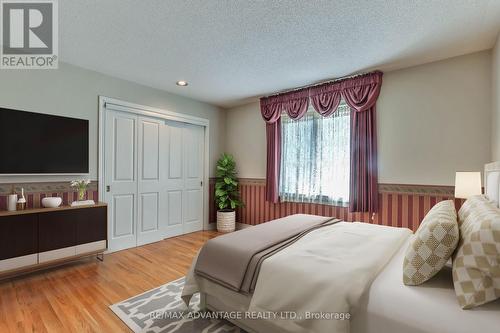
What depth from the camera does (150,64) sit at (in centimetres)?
311

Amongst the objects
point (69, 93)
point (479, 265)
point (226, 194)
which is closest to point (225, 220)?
point (226, 194)

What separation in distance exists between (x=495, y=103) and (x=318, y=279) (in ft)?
8.87

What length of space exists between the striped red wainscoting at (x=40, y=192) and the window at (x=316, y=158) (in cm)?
308

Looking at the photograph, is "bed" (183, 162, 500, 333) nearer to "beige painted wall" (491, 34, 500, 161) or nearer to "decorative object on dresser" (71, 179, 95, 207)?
"beige painted wall" (491, 34, 500, 161)

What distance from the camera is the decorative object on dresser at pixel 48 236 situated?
8.15ft

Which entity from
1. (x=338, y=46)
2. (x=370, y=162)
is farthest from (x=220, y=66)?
(x=370, y=162)

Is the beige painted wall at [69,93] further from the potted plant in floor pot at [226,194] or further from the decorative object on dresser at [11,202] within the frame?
the potted plant in floor pot at [226,194]

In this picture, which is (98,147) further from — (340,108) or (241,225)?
(340,108)

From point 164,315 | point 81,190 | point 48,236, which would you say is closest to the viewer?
point 164,315

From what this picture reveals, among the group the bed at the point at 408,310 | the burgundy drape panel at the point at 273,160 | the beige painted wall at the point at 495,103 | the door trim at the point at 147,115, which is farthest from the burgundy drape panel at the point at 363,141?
the door trim at the point at 147,115

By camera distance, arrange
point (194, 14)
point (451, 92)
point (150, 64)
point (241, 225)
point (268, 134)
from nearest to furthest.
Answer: point (194, 14) → point (451, 92) → point (150, 64) → point (268, 134) → point (241, 225)

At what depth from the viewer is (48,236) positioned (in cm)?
273

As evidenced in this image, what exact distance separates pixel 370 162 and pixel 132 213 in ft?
11.9

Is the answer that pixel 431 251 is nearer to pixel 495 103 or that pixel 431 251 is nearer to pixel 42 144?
pixel 495 103
